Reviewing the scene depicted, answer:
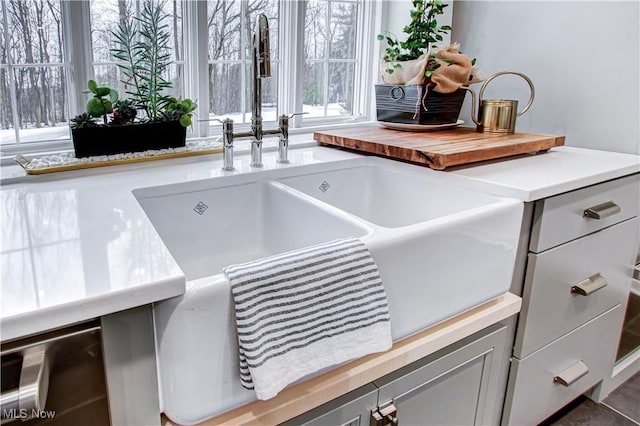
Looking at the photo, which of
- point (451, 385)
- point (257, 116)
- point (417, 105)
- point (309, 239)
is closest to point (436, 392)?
point (451, 385)

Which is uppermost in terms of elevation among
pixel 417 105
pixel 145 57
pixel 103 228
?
pixel 145 57

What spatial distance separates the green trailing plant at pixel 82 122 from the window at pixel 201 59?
0.65ft

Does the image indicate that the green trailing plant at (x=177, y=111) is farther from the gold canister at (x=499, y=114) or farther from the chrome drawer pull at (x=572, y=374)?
the chrome drawer pull at (x=572, y=374)

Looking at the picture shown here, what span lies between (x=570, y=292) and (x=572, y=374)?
30cm

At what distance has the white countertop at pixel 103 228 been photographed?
588mm

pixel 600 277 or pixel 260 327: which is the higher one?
pixel 260 327

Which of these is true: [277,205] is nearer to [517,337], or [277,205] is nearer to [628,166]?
[517,337]

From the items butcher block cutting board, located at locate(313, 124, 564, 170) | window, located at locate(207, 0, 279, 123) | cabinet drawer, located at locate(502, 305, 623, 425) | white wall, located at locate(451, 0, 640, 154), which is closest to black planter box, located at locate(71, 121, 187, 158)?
window, located at locate(207, 0, 279, 123)

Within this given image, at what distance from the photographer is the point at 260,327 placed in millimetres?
681

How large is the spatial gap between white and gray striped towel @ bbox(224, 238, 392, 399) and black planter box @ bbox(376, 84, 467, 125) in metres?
0.88

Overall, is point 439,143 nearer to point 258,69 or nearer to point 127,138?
point 258,69

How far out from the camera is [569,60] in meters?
1.70

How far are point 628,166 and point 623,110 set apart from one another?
1.04 ft

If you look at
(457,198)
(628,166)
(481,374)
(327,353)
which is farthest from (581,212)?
(327,353)
